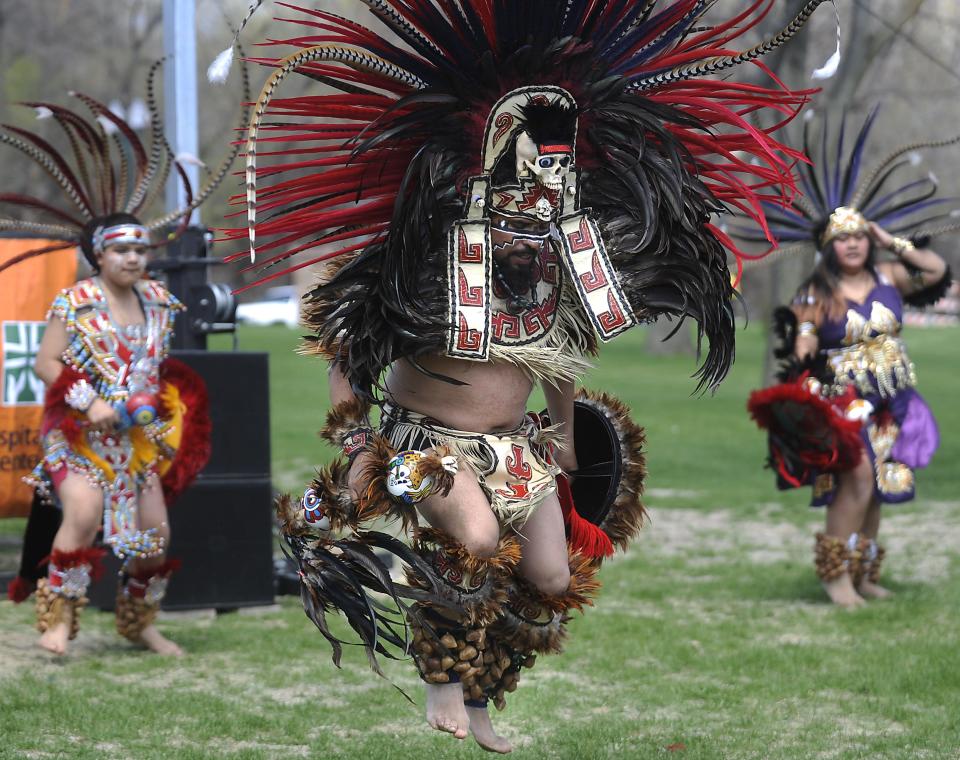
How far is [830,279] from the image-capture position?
7762 millimetres

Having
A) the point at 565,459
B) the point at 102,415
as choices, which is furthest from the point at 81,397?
the point at 565,459

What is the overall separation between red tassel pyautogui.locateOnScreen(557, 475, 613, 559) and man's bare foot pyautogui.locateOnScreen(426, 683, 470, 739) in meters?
0.66

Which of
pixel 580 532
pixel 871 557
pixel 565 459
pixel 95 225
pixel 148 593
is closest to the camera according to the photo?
pixel 580 532

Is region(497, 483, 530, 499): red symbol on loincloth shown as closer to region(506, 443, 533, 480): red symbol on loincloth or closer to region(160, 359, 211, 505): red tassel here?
region(506, 443, 533, 480): red symbol on loincloth

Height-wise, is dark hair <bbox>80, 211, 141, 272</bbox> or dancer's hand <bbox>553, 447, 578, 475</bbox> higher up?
dark hair <bbox>80, 211, 141, 272</bbox>

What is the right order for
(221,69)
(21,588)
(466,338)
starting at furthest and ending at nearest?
(21,588)
(466,338)
(221,69)

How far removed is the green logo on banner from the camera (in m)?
7.82

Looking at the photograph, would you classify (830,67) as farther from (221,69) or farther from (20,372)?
(20,372)

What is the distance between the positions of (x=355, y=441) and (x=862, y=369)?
4030 mm

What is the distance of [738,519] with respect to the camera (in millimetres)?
10930

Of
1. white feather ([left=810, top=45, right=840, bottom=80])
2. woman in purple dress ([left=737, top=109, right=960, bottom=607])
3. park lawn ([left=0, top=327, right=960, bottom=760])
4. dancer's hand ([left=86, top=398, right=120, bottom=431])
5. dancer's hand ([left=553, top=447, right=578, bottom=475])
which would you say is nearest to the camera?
white feather ([left=810, top=45, right=840, bottom=80])

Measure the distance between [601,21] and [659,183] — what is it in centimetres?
54

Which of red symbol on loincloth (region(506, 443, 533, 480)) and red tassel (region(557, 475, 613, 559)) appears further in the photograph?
red tassel (region(557, 475, 613, 559))

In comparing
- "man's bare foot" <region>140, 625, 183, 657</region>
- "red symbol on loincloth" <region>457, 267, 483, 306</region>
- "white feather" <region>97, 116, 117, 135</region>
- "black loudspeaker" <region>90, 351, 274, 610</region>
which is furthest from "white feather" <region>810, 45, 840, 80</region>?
"black loudspeaker" <region>90, 351, 274, 610</region>
